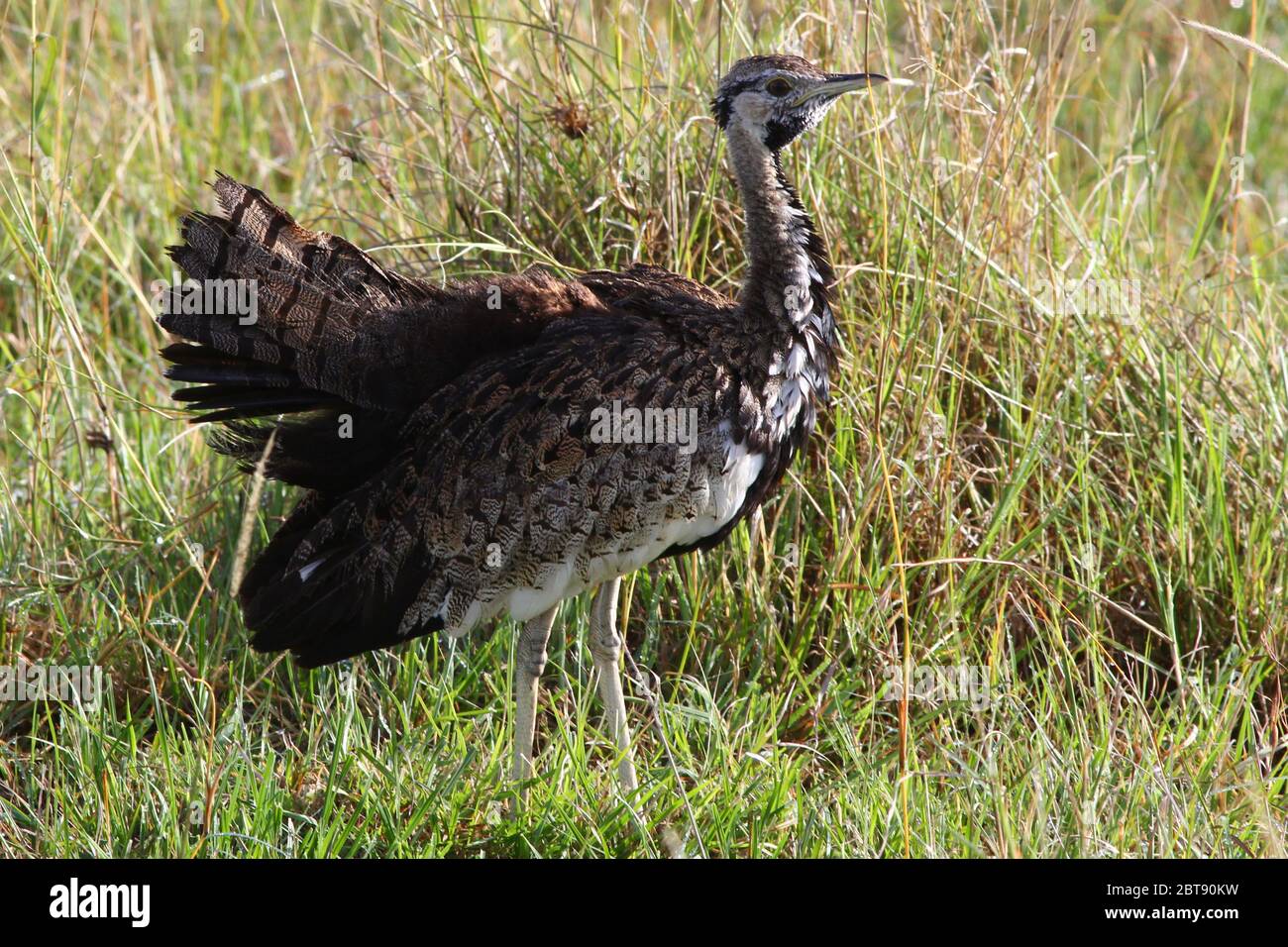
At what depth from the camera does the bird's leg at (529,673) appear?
12.8 feet

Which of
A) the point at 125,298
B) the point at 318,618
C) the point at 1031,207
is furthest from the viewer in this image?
the point at 125,298

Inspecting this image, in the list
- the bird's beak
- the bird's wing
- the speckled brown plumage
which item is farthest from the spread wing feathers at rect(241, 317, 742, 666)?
the bird's beak

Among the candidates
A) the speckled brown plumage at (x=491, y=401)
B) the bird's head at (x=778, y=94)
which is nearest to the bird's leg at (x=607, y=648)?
the speckled brown plumage at (x=491, y=401)

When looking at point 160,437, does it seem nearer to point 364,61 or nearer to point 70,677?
point 70,677

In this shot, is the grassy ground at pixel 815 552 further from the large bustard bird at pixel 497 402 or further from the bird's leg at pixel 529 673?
the large bustard bird at pixel 497 402

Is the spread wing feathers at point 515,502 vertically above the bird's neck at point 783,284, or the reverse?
the bird's neck at point 783,284

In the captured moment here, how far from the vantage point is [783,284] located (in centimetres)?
384

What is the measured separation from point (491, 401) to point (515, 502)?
265 millimetres

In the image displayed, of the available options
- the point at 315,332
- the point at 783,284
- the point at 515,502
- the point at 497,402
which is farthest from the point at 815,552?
the point at 315,332

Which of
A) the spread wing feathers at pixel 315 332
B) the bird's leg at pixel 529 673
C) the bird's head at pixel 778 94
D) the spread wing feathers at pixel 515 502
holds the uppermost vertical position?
the bird's head at pixel 778 94

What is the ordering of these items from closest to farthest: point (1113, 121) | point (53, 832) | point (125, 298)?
1. point (53, 832)
2. point (125, 298)
3. point (1113, 121)

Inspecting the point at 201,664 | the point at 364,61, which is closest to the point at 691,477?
the point at 201,664

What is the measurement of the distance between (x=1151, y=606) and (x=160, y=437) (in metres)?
3.33

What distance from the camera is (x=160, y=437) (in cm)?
514
